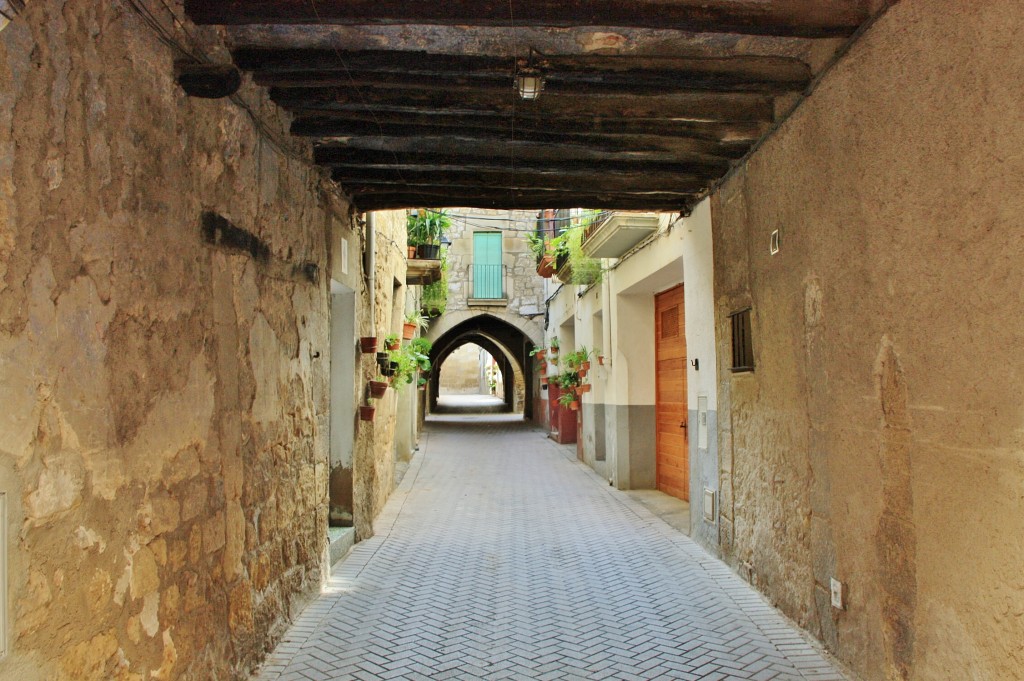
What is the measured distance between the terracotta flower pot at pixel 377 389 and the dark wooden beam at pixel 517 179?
2.23 meters

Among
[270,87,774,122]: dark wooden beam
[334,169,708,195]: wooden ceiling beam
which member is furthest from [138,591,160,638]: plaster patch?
[334,169,708,195]: wooden ceiling beam

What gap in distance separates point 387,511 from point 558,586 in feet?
A: 11.7

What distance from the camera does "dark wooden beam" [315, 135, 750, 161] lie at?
196 inches

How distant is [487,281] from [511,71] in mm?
17048

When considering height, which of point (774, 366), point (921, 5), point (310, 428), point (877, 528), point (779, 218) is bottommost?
point (877, 528)

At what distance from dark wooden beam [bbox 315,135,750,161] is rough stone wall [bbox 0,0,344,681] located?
91 cm

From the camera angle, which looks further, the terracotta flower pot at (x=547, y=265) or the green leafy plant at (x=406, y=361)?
the terracotta flower pot at (x=547, y=265)

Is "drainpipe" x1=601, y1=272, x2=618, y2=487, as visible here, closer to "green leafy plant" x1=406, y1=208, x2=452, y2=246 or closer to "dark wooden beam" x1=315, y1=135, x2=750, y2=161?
"green leafy plant" x1=406, y1=208, x2=452, y2=246

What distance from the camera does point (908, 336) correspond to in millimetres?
3139

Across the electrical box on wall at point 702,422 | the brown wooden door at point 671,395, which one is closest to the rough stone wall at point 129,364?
the electrical box on wall at point 702,422

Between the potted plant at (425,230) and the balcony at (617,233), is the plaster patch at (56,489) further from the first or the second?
the potted plant at (425,230)

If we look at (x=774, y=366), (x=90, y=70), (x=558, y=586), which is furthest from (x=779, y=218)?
(x=90, y=70)

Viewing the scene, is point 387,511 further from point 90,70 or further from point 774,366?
point 90,70

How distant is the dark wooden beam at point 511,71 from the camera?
381 centimetres
